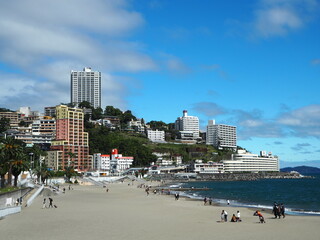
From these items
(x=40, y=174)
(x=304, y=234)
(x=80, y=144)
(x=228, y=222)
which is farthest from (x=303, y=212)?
(x=80, y=144)

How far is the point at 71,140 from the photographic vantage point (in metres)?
172

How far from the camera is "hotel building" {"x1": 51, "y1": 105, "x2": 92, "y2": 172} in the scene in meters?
166

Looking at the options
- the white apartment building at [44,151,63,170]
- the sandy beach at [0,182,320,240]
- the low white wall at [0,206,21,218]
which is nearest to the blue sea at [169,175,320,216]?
the sandy beach at [0,182,320,240]

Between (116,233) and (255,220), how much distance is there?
49.6 feet

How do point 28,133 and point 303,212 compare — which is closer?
point 303,212

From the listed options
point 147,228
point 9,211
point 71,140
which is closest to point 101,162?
point 71,140

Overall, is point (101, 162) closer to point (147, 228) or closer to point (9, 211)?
point (9, 211)

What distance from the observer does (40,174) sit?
299ft

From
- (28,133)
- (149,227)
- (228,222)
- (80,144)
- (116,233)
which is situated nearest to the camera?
(116,233)

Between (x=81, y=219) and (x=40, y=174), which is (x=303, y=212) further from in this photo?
(x=40, y=174)

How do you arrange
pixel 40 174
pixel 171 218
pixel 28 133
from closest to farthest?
pixel 171 218 → pixel 40 174 → pixel 28 133

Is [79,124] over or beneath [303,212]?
over

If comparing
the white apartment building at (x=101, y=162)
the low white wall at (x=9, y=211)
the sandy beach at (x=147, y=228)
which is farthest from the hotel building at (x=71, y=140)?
the sandy beach at (x=147, y=228)

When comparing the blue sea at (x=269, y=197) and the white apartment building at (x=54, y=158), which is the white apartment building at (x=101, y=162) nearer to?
the white apartment building at (x=54, y=158)
